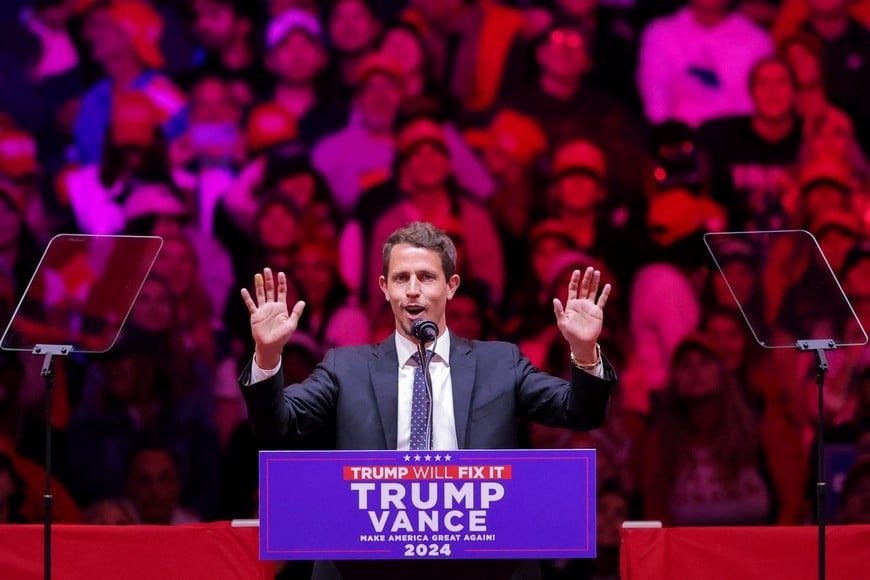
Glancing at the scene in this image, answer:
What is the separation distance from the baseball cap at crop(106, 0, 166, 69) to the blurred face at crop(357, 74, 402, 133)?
3.12 feet

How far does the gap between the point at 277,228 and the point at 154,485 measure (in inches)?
49.9

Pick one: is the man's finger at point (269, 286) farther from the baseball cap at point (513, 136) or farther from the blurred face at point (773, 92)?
the blurred face at point (773, 92)

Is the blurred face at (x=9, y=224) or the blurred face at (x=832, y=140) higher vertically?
the blurred face at (x=832, y=140)

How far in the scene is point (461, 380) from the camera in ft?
9.27

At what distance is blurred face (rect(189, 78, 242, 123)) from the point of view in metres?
5.28

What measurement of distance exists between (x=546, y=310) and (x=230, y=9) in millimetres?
2019

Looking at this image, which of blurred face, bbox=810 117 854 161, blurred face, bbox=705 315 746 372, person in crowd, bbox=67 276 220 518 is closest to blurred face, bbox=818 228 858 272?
blurred face, bbox=810 117 854 161

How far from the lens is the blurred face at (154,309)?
5.17 metres

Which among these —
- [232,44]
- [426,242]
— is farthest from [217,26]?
[426,242]

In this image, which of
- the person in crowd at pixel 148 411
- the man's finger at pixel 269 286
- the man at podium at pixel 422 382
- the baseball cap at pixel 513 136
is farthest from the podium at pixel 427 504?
the baseball cap at pixel 513 136

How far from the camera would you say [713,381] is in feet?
16.8

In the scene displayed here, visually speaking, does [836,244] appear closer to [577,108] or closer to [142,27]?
[577,108]

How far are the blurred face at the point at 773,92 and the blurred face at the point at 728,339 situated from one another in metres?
0.97

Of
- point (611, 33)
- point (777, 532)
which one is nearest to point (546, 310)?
point (611, 33)
